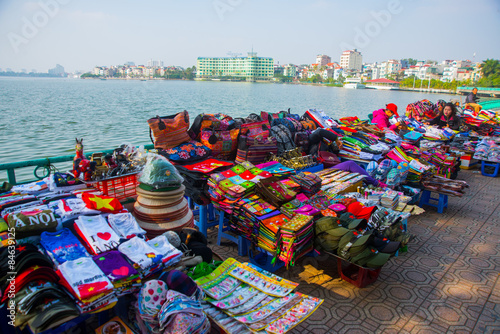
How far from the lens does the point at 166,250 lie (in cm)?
242

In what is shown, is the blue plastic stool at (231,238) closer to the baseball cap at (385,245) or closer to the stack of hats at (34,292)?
the baseball cap at (385,245)

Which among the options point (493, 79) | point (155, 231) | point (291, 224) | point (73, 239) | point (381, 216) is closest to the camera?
point (73, 239)

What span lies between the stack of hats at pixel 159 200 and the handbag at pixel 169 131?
1.34 m

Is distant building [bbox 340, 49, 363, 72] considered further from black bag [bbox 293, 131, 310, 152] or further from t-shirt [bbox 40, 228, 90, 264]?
t-shirt [bbox 40, 228, 90, 264]

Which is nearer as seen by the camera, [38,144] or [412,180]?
[412,180]

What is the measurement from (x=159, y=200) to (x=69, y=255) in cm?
103

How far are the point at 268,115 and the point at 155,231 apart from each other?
11.8ft

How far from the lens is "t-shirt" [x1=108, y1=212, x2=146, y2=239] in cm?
257

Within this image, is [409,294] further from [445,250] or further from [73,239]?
[73,239]

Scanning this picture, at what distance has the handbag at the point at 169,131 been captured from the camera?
448cm

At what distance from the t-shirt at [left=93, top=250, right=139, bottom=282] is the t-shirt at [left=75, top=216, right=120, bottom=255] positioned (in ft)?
0.31

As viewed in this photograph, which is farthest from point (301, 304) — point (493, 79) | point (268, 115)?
point (493, 79)

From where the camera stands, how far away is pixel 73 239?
239cm

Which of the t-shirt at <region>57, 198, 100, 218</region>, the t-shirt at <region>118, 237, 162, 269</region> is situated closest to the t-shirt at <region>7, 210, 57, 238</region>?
the t-shirt at <region>57, 198, 100, 218</region>
